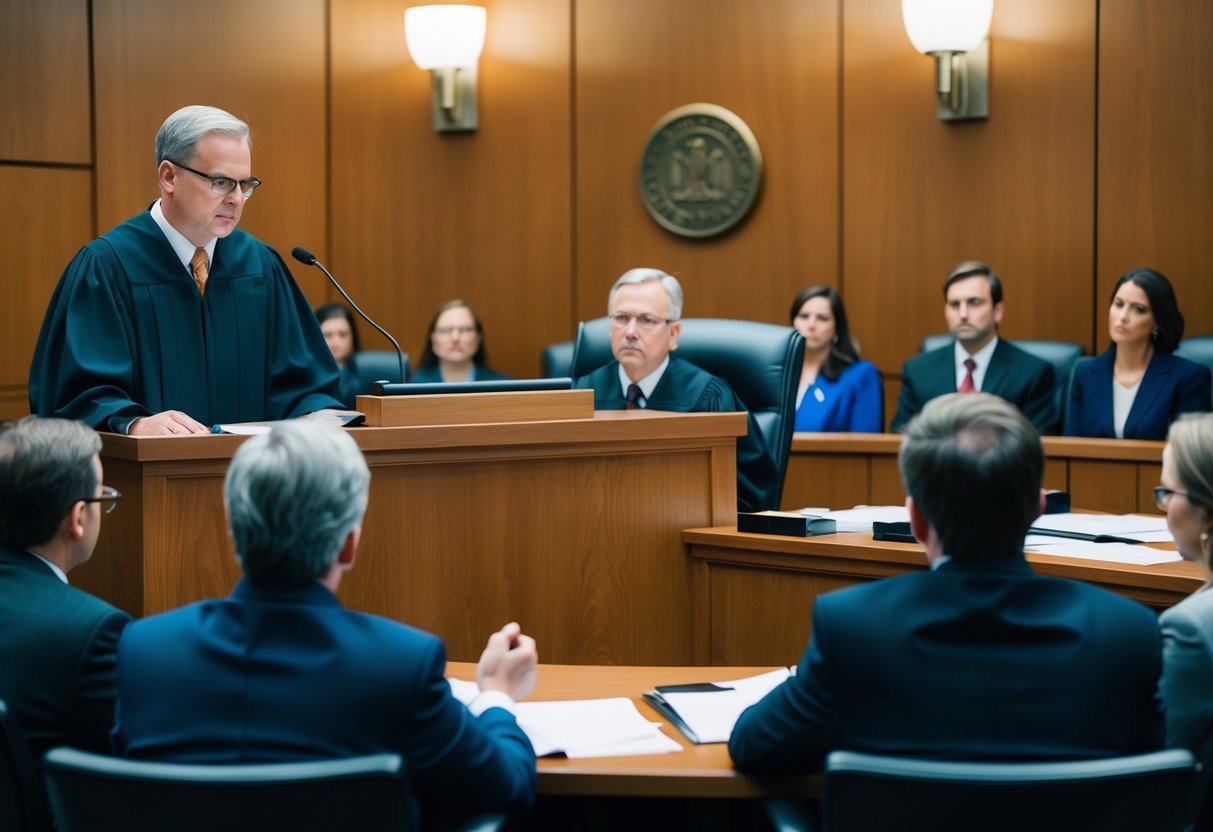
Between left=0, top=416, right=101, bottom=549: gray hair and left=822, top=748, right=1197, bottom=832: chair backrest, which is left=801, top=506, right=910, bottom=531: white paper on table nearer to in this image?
left=822, top=748, right=1197, bottom=832: chair backrest

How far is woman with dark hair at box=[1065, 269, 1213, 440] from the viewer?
5.29 m

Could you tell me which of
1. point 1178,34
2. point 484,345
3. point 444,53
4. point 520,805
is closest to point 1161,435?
point 1178,34

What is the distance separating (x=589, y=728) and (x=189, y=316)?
1.67 metres

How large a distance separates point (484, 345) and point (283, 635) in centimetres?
522

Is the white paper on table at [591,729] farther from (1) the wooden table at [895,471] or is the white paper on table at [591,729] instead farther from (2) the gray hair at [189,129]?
(1) the wooden table at [895,471]

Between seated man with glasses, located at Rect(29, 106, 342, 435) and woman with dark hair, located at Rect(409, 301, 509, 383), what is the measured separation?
3.03 meters

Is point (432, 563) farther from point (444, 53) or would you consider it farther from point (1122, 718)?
point (444, 53)

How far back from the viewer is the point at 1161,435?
5348 mm

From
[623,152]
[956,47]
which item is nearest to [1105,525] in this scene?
[956,47]

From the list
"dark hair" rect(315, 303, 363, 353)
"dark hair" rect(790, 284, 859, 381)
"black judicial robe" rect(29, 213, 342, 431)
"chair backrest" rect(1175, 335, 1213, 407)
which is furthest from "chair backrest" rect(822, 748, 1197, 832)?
"dark hair" rect(315, 303, 363, 353)

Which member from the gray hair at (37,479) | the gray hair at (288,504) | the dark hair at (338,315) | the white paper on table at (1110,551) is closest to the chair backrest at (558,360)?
the dark hair at (338,315)

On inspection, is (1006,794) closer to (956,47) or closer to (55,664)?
(55,664)

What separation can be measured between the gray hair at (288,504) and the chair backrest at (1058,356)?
435 centimetres

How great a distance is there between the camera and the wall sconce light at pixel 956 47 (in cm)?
597
